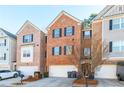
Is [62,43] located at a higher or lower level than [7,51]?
higher

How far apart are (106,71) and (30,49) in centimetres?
373

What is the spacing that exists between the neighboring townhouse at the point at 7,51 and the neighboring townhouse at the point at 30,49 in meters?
0.24

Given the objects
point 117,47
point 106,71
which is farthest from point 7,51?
point 117,47

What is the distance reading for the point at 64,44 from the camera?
40.0ft

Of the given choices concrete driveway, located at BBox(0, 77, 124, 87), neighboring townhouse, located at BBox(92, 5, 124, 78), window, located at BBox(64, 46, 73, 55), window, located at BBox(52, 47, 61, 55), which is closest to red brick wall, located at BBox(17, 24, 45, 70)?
window, located at BBox(52, 47, 61, 55)

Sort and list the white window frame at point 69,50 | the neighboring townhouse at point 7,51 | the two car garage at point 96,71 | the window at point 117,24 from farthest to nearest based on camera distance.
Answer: the window at point 117,24, the white window frame at point 69,50, the neighboring townhouse at point 7,51, the two car garage at point 96,71

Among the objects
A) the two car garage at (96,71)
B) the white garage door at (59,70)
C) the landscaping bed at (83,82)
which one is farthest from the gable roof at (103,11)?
the landscaping bed at (83,82)

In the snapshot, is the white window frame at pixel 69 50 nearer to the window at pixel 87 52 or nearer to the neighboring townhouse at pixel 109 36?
the window at pixel 87 52

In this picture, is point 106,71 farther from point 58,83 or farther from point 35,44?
point 35,44

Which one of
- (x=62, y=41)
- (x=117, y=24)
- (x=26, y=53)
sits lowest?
(x=26, y=53)

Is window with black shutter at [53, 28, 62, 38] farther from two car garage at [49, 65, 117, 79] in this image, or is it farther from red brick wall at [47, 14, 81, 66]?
two car garage at [49, 65, 117, 79]

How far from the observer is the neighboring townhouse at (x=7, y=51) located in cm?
1148

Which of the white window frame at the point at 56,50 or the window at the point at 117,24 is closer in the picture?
the window at the point at 117,24

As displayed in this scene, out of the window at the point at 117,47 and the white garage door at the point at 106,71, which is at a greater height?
the window at the point at 117,47
